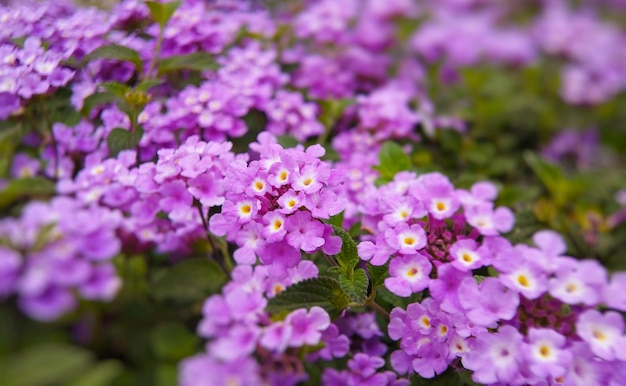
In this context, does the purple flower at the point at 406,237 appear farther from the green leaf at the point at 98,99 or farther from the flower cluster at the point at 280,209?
the green leaf at the point at 98,99

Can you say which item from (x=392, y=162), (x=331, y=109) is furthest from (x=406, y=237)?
(x=331, y=109)

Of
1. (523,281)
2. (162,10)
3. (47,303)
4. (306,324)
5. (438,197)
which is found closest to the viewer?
(47,303)

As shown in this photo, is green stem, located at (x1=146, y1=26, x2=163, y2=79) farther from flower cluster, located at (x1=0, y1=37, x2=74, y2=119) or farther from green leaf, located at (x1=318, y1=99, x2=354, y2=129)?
green leaf, located at (x1=318, y1=99, x2=354, y2=129)

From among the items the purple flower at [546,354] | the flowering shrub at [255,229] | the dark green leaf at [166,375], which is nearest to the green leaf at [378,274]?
the flowering shrub at [255,229]

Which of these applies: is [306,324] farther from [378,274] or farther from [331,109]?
[331,109]

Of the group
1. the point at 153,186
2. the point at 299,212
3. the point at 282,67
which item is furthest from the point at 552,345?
the point at 282,67

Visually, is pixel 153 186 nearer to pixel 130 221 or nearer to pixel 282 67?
pixel 130 221
